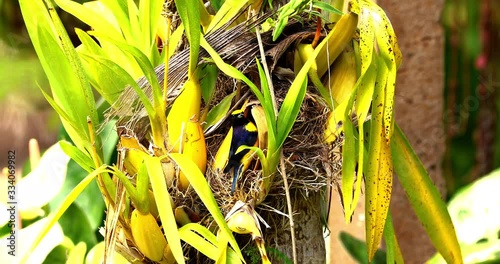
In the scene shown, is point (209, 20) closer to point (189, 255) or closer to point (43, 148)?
point (189, 255)

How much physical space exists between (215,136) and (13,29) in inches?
40.6

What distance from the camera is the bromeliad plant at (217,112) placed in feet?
2.14

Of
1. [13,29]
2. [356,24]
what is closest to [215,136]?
[356,24]

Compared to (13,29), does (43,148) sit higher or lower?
lower

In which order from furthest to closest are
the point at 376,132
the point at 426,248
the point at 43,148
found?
the point at 43,148 < the point at 426,248 < the point at 376,132

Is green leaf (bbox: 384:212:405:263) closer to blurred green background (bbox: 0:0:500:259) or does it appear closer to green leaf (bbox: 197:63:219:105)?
green leaf (bbox: 197:63:219:105)

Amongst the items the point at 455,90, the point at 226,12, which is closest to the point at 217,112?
the point at 226,12

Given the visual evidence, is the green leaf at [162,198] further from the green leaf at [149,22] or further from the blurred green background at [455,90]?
the blurred green background at [455,90]

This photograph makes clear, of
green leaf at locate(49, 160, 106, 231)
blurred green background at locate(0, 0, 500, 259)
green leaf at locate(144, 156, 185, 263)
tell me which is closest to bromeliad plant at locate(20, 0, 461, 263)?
green leaf at locate(144, 156, 185, 263)

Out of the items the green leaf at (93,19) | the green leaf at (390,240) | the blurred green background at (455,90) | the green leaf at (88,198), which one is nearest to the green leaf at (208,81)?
the green leaf at (93,19)

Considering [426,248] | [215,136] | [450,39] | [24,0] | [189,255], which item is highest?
[24,0]

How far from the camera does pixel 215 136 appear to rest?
0.71m

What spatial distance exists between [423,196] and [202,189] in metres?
0.25

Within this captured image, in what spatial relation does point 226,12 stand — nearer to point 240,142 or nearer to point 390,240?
point 240,142
